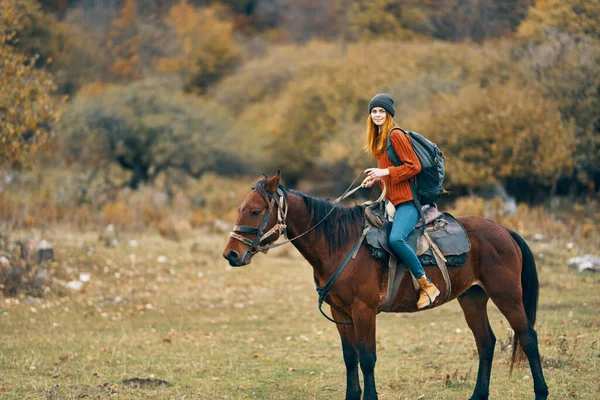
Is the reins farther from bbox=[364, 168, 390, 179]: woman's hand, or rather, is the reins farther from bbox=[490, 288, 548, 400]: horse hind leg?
bbox=[490, 288, 548, 400]: horse hind leg

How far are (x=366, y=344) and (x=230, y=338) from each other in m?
5.22

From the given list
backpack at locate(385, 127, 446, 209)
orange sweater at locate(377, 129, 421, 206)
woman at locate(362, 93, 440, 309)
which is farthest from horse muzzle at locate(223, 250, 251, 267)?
backpack at locate(385, 127, 446, 209)

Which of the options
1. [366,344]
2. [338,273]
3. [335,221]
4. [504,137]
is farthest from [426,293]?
[504,137]

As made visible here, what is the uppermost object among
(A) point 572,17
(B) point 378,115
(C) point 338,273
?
(A) point 572,17

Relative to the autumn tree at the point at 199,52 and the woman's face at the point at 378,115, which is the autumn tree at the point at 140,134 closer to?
the autumn tree at the point at 199,52

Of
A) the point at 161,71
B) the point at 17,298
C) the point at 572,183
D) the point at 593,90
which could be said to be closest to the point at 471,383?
the point at 17,298

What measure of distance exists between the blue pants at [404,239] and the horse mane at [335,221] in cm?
39

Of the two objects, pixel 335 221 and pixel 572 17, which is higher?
pixel 572 17

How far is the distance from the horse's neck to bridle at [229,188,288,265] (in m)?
0.11

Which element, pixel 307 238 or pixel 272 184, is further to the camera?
pixel 307 238

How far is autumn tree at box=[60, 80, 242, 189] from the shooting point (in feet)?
103

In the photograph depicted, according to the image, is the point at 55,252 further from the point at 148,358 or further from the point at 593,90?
the point at 593,90

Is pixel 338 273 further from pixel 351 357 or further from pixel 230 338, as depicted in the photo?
pixel 230 338

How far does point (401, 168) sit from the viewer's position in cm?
677
